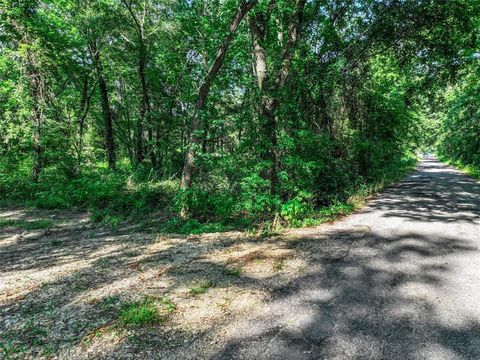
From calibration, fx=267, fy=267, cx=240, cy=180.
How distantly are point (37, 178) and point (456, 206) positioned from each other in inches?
597

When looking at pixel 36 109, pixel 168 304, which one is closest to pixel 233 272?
pixel 168 304

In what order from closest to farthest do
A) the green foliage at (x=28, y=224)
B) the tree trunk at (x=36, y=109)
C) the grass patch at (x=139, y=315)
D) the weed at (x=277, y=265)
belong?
the grass patch at (x=139, y=315) < the weed at (x=277, y=265) < the green foliage at (x=28, y=224) < the tree trunk at (x=36, y=109)

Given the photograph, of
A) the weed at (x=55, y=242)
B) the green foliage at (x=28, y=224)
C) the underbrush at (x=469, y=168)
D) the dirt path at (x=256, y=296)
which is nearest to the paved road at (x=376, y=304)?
the dirt path at (x=256, y=296)

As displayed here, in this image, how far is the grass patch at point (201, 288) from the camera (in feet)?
10.3

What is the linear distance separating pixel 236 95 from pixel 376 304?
27.8 feet

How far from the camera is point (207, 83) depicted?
23.0 feet

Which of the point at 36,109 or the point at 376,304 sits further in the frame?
the point at 36,109

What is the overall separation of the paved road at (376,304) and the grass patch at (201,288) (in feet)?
2.55

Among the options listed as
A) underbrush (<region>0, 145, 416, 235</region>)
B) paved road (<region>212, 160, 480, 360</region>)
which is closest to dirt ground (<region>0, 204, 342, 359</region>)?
paved road (<region>212, 160, 480, 360</region>)

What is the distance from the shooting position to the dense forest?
257 inches

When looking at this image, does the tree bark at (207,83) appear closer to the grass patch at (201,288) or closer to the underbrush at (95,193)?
the underbrush at (95,193)

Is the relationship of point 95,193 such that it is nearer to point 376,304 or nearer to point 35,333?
point 35,333

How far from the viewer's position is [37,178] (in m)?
11.4

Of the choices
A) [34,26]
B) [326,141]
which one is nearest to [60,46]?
[34,26]
